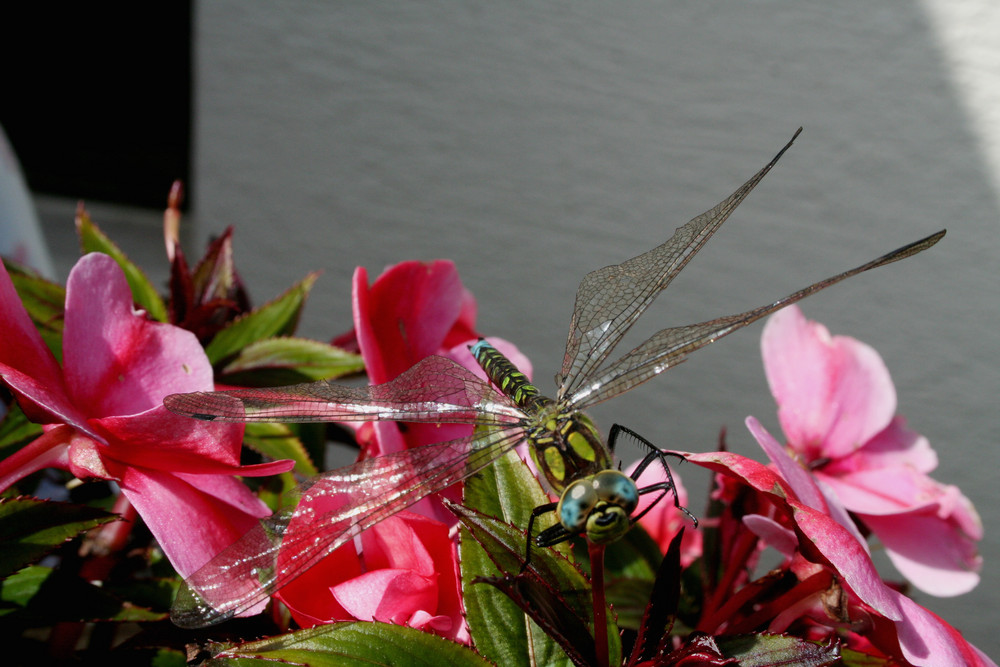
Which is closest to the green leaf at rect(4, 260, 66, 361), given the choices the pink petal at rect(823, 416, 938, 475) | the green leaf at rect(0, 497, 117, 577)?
the green leaf at rect(0, 497, 117, 577)

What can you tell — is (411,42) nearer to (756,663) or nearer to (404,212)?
(404,212)

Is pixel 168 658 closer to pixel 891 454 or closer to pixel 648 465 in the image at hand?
pixel 648 465

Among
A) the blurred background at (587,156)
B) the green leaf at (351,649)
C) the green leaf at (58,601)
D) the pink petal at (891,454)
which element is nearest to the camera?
the green leaf at (351,649)

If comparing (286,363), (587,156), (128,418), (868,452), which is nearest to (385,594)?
(128,418)

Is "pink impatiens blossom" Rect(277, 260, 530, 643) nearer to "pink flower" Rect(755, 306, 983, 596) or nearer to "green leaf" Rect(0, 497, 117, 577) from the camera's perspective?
"green leaf" Rect(0, 497, 117, 577)

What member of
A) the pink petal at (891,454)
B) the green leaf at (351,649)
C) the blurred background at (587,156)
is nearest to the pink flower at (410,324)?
the green leaf at (351,649)

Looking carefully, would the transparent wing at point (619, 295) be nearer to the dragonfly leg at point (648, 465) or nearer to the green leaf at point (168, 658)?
the dragonfly leg at point (648, 465)

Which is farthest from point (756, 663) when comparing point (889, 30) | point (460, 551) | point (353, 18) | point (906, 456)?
point (353, 18)
